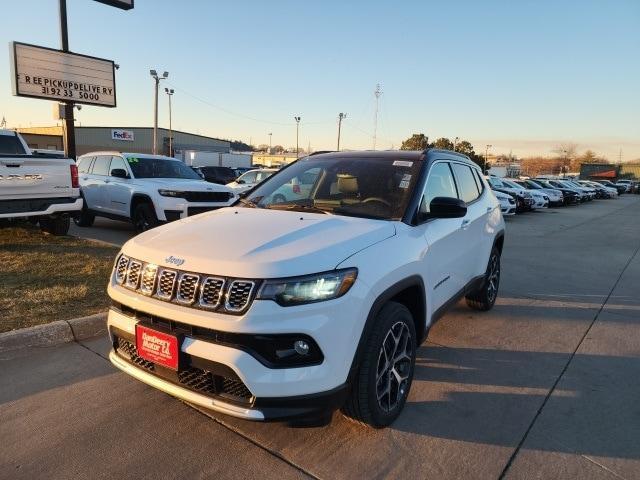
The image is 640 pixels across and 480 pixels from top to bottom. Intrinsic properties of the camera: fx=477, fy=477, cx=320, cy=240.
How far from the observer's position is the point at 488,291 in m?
5.38

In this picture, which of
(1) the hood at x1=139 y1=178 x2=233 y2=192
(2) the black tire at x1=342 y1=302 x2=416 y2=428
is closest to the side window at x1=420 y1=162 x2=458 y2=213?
(2) the black tire at x1=342 y1=302 x2=416 y2=428

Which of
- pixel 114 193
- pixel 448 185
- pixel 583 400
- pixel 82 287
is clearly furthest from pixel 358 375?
pixel 114 193

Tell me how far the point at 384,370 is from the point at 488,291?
2912 millimetres

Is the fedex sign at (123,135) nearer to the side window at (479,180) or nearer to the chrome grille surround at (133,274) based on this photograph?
the side window at (479,180)

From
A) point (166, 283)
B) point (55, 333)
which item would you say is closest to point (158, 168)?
point (55, 333)

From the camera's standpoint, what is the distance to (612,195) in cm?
4456

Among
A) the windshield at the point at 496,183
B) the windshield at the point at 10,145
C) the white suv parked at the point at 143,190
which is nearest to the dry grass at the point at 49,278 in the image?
the white suv parked at the point at 143,190

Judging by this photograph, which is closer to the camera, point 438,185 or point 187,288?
point 187,288

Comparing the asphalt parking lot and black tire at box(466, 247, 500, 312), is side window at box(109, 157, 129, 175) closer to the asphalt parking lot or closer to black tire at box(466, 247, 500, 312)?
the asphalt parking lot

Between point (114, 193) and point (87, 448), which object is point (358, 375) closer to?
point (87, 448)

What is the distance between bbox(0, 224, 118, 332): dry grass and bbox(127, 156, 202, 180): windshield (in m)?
2.04

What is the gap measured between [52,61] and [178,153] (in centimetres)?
5643

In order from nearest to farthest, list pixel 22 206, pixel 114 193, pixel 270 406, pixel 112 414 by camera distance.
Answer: pixel 270 406
pixel 112 414
pixel 22 206
pixel 114 193

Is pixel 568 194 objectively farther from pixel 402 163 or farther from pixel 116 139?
pixel 116 139
